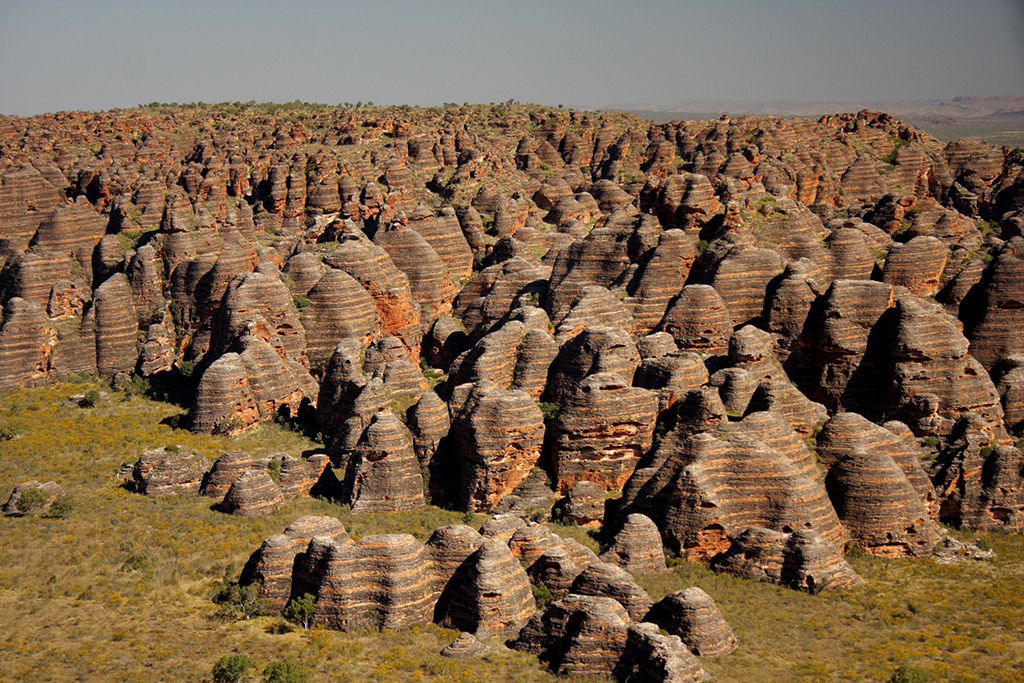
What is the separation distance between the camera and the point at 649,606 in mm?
31609

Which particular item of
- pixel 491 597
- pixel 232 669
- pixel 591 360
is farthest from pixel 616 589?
pixel 591 360

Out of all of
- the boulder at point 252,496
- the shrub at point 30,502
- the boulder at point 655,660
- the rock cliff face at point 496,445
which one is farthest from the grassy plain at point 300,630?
the rock cliff face at point 496,445

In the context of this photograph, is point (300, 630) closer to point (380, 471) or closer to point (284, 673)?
point (284, 673)

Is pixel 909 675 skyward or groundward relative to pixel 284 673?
groundward

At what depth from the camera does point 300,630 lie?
106ft

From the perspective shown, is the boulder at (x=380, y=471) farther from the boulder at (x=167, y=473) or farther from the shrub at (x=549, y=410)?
the boulder at (x=167, y=473)

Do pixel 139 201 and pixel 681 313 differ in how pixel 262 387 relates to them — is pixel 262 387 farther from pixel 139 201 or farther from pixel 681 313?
pixel 139 201

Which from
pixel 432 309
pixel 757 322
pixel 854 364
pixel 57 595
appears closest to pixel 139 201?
pixel 432 309

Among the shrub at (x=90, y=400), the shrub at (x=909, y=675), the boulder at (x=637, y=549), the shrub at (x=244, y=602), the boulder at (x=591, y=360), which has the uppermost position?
the boulder at (x=591, y=360)

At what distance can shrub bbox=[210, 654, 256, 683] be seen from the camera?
28500 millimetres

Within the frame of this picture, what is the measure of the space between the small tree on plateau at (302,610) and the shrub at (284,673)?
333 cm

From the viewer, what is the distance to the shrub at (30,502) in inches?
1582

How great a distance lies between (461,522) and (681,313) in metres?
19.3

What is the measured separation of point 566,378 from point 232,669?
24.7 m
